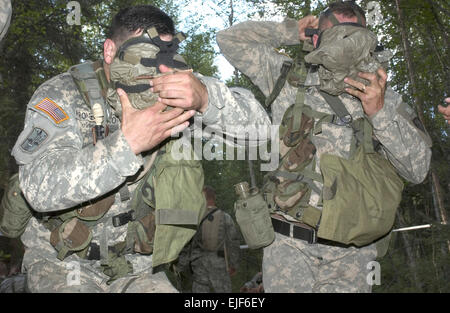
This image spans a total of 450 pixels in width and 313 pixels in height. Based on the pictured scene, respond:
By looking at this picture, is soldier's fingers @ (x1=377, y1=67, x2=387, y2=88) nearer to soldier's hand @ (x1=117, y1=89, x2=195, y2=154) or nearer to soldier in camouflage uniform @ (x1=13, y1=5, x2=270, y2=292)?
soldier in camouflage uniform @ (x1=13, y1=5, x2=270, y2=292)

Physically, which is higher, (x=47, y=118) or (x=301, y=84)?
(x=301, y=84)

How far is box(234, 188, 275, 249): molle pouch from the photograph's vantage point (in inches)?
144

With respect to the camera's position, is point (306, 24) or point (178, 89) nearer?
point (178, 89)

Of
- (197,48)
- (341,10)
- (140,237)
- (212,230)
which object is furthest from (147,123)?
(197,48)

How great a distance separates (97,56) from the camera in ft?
A: 43.2

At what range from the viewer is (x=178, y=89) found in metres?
2.49

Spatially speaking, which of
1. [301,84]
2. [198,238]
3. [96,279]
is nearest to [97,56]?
[198,238]

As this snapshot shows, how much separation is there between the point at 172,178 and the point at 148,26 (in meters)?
0.93

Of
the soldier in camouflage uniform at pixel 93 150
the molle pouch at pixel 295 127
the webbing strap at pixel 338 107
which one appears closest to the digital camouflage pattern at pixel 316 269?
the molle pouch at pixel 295 127

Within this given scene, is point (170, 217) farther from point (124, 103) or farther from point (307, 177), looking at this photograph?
point (307, 177)

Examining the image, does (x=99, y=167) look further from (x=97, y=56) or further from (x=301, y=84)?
(x=97, y=56)

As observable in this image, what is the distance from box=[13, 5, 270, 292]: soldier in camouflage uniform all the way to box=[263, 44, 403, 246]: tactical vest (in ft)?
2.45

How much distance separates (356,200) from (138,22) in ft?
6.32

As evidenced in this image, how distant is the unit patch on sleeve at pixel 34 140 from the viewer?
7.87ft
